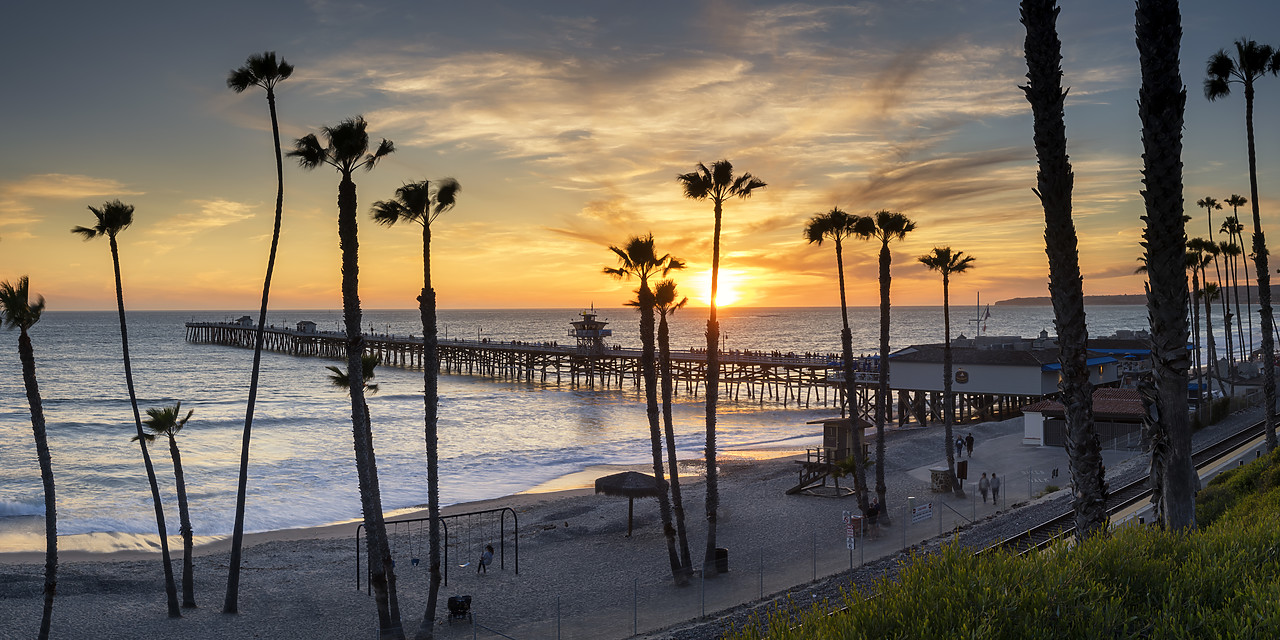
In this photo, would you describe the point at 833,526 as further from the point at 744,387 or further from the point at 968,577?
the point at 744,387

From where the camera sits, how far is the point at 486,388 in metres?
89.1

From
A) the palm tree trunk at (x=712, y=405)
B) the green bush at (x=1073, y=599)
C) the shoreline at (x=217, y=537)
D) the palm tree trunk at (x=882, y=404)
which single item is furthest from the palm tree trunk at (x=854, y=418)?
the green bush at (x=1073, y=599)

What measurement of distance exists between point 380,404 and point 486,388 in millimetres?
17840

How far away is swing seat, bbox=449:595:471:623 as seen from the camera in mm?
18094

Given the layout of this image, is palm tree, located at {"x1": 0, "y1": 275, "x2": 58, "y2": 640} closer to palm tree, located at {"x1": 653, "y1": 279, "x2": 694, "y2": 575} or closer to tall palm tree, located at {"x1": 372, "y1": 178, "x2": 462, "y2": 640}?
tall palm tree, located at {"x1": 372, "y1": 178, "x2": 462, "y2": 640}

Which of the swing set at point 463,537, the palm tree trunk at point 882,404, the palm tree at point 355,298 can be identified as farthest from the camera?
the palm tree trunk at point 882,404

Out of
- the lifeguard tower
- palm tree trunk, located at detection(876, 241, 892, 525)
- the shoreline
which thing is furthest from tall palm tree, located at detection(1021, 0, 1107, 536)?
the lifeguard tower

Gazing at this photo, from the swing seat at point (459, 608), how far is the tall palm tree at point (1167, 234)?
13.7 m

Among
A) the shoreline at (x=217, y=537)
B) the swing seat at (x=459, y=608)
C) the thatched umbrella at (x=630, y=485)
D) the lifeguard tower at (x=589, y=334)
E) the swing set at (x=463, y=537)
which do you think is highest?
the lifeguard tower at (x=589, y=334)

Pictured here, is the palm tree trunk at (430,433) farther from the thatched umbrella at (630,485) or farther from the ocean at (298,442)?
the ocean at (298,442)

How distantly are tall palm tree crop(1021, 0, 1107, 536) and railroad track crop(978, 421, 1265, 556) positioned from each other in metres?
3.24

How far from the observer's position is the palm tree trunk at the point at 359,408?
15.1 meters

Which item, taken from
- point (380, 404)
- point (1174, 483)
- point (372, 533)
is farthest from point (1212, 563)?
point (380, 404)

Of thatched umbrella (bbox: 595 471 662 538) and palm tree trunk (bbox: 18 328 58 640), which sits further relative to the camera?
thatched umbrella (bbox: 595 471 662 538)
